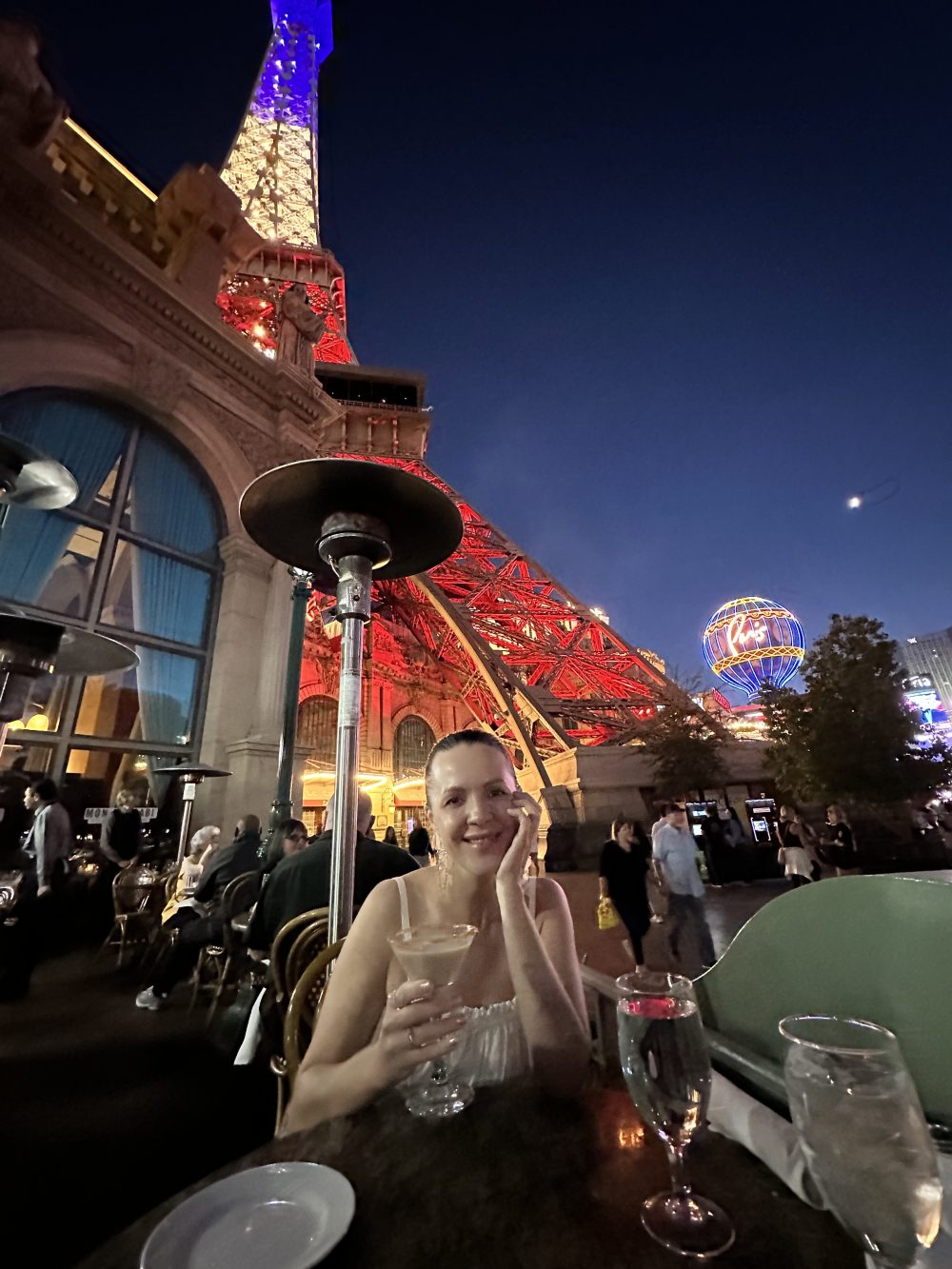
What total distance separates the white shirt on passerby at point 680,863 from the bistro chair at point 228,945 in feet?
13.2

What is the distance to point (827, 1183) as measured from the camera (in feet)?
2.16

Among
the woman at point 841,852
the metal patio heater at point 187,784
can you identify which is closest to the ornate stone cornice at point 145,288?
the metal patio heater at point 187,784

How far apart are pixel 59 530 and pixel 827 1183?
897 centimetres

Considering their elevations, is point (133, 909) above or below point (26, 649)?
below

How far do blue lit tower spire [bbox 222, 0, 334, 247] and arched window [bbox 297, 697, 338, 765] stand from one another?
1871cm

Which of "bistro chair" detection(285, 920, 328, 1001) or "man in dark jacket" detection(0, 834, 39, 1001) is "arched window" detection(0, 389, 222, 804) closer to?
"man in dark jacket" detection(0, 834, 39, 1001)

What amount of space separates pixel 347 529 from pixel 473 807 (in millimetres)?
1002

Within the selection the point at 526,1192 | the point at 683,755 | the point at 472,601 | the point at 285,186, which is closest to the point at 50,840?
the point at 526,1192

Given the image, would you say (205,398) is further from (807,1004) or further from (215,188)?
(807,1004)

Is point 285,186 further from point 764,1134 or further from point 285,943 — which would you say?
point 764,1134

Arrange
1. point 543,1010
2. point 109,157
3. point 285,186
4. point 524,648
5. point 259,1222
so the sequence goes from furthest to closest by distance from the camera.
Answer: point 285,186 → point 524,648 → point 109,157 → point 543,1010 → point 259,1222

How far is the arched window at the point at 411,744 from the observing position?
24016 mm

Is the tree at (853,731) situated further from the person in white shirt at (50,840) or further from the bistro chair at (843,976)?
the person in white shirt at (50,840)

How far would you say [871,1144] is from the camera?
2.12 ft
